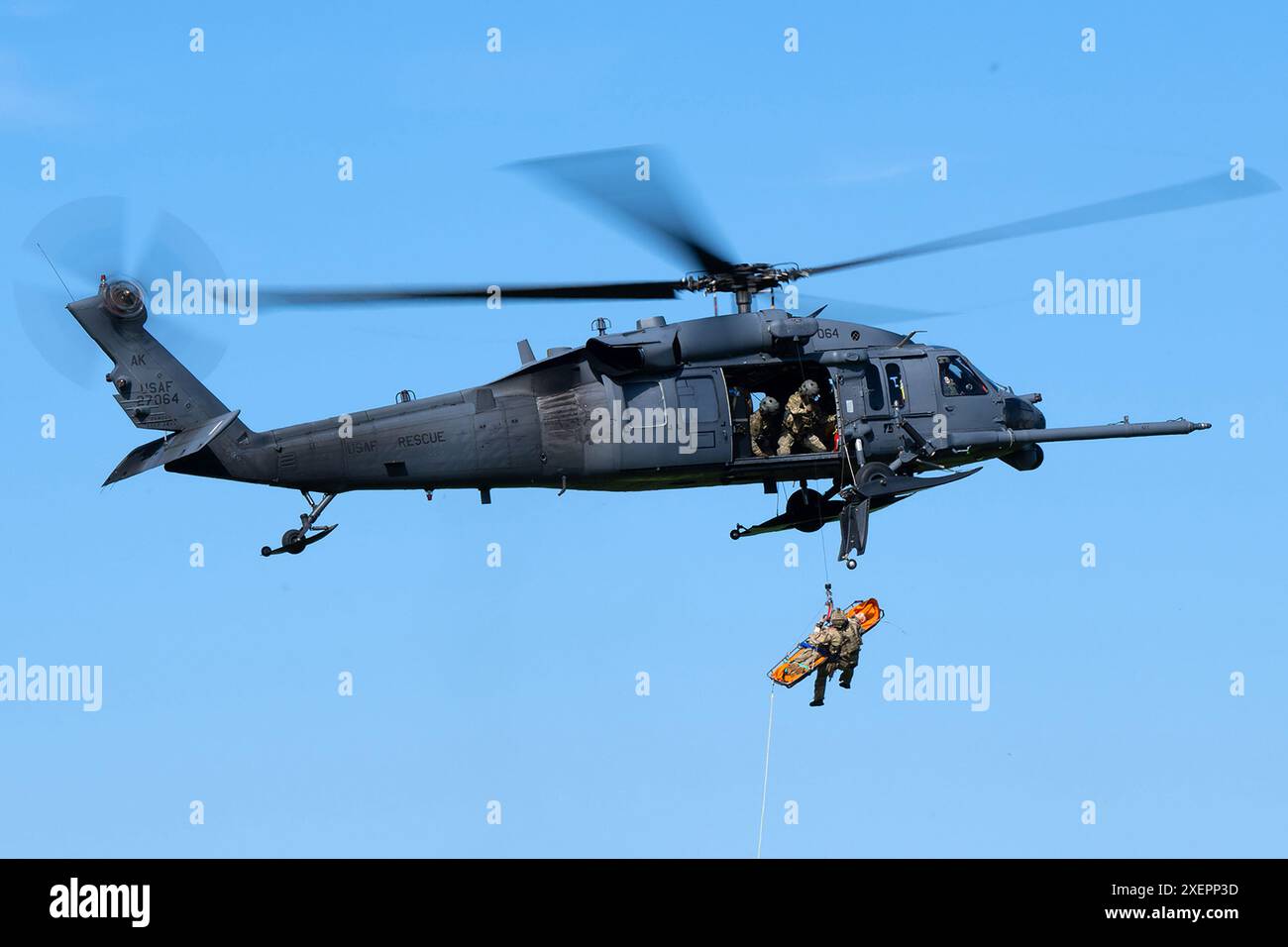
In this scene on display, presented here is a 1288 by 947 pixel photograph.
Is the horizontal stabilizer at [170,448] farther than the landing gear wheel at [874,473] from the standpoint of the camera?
No

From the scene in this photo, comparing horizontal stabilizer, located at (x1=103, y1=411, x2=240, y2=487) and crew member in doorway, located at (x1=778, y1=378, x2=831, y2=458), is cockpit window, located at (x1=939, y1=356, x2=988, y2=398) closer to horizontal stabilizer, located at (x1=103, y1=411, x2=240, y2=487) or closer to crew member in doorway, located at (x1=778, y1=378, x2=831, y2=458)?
crew member in doorway, located at (x1=778, y1=378, x2=831, y2=458)

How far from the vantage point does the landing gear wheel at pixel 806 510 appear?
41438 mm

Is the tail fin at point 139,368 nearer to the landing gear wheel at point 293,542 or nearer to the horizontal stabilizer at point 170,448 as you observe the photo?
the horizontal stabilizer at point 170,448

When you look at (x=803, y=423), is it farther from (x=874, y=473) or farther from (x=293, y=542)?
(x=293, y=542)

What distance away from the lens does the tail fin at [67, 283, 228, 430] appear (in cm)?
3759

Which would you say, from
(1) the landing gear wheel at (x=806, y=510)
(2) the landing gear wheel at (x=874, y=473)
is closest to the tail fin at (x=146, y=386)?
(1) the landing gear wheel at (x=806, y=510)

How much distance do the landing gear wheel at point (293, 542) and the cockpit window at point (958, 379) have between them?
10.9 meters

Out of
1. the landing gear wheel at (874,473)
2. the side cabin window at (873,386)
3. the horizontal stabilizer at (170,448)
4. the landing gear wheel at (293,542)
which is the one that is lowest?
the landing gear wheel at (293,542)

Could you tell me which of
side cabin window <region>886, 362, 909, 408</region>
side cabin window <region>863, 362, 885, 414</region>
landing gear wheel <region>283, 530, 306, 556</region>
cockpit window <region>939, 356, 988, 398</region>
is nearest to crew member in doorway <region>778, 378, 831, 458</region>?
side cabin window <region>863, 362, 885, 414</region>

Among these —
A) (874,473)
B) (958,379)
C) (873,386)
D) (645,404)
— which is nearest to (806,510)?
(874,473)

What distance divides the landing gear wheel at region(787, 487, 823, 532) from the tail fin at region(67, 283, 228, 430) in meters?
9.83

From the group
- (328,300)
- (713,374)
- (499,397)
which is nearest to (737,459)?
(713,374)

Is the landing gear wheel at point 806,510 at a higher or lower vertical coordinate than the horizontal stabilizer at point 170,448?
lower

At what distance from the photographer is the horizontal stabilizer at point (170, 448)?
122 feet
